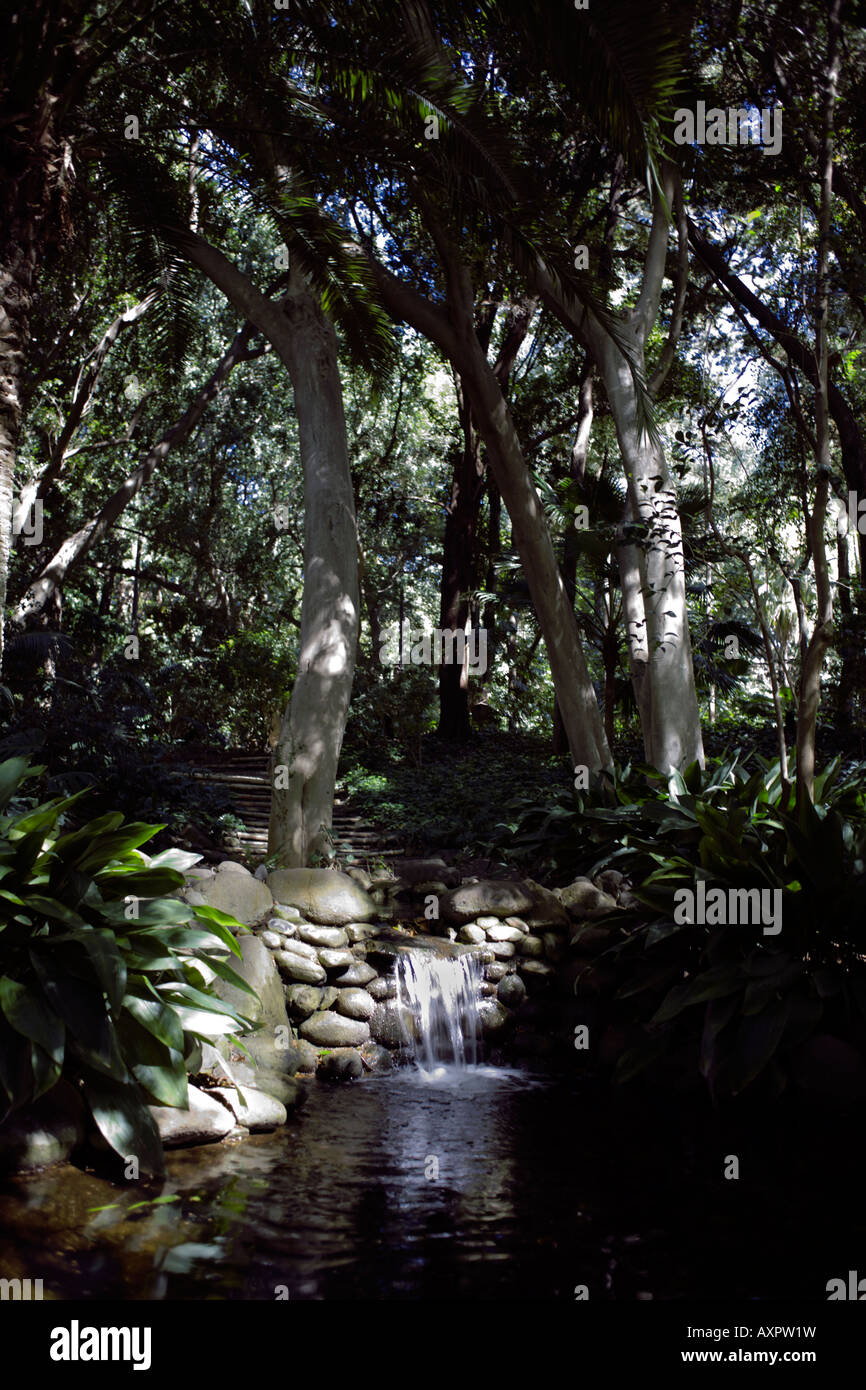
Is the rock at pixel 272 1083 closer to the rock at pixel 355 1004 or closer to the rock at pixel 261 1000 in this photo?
the rock at pixel 261 1000

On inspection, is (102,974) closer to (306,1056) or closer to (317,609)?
(306,1056)

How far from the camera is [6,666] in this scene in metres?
9.98

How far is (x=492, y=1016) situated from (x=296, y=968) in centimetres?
126

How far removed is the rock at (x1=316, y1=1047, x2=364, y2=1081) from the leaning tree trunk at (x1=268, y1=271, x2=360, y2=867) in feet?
6.24

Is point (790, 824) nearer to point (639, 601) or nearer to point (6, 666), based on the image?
point (639, 601)

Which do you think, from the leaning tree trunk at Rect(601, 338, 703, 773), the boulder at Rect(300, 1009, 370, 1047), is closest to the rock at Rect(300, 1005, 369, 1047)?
the boulder at Rect(300, 1009, 370, 1047)

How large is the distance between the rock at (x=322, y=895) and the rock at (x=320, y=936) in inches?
5.5

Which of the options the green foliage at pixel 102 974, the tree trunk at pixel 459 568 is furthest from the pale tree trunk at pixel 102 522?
the green foliage at pixel 102 974

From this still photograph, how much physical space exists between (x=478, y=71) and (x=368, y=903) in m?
8.44

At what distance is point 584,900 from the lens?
6.57 m

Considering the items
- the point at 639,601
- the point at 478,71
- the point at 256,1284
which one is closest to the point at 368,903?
the point at 256,1284

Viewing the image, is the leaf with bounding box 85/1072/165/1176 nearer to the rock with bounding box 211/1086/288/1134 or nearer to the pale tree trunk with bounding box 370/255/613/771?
the rock with bounding box 211/1086/288/1134

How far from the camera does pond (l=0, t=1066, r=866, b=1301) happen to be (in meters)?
2.78

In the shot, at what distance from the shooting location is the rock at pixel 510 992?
19.7ft
